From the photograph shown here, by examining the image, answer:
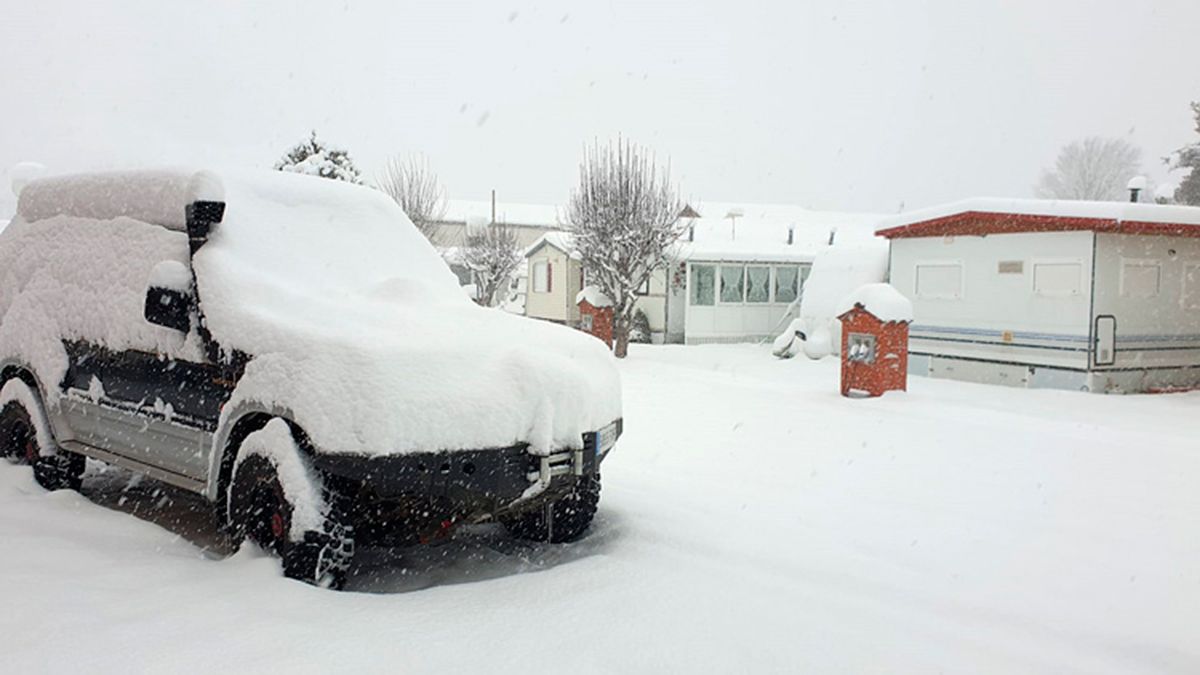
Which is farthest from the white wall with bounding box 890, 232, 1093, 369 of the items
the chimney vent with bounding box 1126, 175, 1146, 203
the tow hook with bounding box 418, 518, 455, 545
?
the tow hook with bounding box 418, 518, 455, 545

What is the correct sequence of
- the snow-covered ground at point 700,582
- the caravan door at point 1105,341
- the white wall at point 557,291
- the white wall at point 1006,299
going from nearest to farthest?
the snow-covered ground at point 700,582
the caravan door at point 1105,341
the white wall at point 1006,299
the white wall at point 557,291

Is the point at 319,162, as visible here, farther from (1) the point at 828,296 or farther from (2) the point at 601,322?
(1) the point at 828,296

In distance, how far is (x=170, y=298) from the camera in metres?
4.23

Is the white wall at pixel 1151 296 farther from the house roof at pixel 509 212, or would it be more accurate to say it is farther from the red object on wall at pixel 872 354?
the house roof at pixel 509 212

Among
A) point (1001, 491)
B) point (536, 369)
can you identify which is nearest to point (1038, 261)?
point (1001, 491)

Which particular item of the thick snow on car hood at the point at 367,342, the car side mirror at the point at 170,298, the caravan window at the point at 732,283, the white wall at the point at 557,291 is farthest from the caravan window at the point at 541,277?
the car side mirror at the point at 170,298

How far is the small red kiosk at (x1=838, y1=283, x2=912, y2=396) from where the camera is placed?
463 inches

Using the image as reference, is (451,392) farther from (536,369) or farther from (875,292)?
(875,292)

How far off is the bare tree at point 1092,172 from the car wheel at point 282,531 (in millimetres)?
57353

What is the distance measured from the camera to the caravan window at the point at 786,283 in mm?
25391

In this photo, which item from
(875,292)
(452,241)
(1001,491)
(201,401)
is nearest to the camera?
(201,401)

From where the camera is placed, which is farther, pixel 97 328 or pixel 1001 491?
pixel 1001 491

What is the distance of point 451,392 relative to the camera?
3676mm

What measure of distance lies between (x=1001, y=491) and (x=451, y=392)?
188 inches
